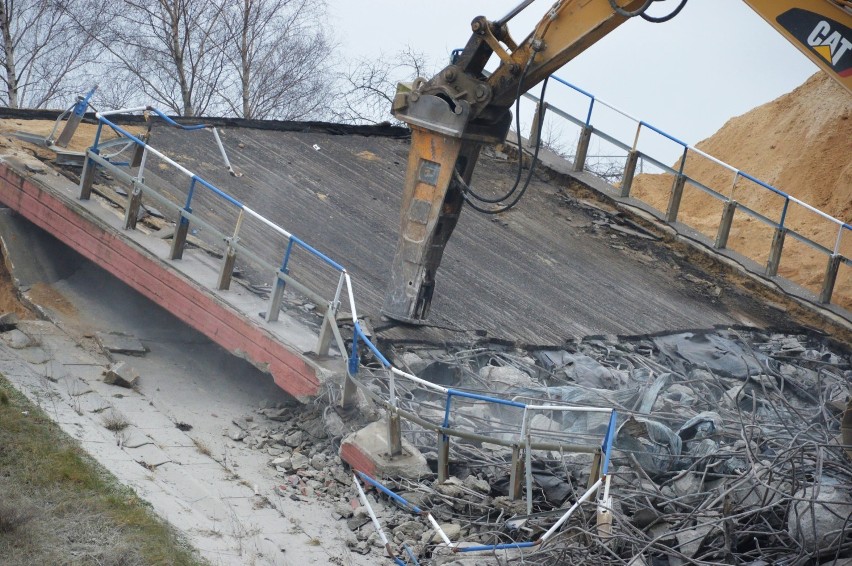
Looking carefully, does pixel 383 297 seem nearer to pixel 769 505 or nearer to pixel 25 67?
pixel 769 505

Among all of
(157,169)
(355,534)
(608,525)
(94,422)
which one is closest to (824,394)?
(608,525)

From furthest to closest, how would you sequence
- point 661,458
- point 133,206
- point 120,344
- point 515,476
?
point 133,206 < point 120,344 < point 661,458 < point 515,476

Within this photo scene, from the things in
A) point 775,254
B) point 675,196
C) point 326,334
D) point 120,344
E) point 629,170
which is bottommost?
point 120,344

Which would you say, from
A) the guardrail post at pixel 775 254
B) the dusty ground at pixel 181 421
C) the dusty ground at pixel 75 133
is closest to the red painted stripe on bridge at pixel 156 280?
the dusty ground at pixel 181 421

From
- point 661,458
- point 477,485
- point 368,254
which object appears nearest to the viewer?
point 477,485

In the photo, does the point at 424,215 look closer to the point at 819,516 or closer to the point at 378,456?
the point at 378,456

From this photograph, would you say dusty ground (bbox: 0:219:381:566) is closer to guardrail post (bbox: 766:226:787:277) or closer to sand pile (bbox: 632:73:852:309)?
guardrail post (bbox: 766:226:787:277)

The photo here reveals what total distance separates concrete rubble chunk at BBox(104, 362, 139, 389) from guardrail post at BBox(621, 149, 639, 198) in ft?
27.1

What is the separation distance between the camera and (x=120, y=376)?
1008 cm

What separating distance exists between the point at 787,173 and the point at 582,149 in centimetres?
921

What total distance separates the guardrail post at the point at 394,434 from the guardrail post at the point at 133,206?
4241mm

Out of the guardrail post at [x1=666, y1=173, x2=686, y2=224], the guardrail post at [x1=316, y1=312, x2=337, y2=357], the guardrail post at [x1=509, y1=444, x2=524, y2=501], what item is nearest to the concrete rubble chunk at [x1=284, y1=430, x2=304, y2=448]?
the guardrail post at [x1=316, y1=312, x2=337, y2=357]

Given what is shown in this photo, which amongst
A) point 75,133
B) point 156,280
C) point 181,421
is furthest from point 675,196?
point 75,133

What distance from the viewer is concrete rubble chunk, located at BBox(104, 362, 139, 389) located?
33.1 ft
